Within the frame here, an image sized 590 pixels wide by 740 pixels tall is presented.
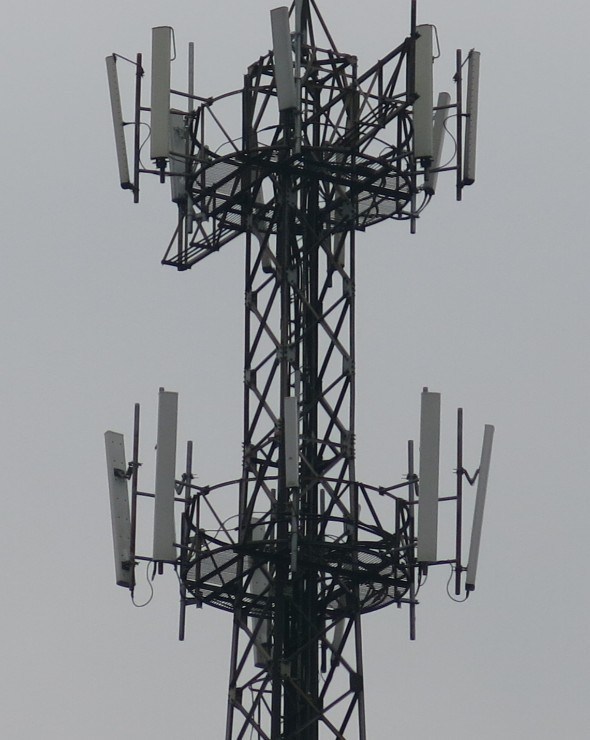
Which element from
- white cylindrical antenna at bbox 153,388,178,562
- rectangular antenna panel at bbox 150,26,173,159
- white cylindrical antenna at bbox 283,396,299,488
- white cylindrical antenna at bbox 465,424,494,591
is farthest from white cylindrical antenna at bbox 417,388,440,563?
rectangular antenna panel at bbox 150,26,173,159

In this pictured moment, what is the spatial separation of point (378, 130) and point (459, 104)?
2.13 m

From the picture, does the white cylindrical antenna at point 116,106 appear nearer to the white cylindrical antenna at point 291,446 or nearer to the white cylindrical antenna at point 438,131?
the white cylindrical antenna at point 438,131

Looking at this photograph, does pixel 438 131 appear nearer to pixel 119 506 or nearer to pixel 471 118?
pixel 471 118

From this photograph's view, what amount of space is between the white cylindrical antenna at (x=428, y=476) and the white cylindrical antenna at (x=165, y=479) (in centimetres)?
393

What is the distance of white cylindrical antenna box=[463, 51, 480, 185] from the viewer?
4891 centimetres

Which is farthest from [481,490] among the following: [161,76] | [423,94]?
[161,76]

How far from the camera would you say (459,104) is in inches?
1944

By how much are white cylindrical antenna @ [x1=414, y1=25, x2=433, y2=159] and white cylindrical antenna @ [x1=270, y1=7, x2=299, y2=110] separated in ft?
6.61

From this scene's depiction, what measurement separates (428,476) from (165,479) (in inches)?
165

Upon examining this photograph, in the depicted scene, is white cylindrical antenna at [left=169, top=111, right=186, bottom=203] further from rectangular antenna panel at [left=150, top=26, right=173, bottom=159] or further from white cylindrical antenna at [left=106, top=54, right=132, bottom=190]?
white cylindrical antenna at [left=106, top=54, right=132, bottom=190]

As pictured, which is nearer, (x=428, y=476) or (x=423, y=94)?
(x=428, y=476)

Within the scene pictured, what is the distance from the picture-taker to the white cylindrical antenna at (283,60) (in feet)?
155

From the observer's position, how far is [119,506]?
4809 centimetres

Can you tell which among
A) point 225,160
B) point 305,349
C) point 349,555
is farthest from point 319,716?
point 225,160
